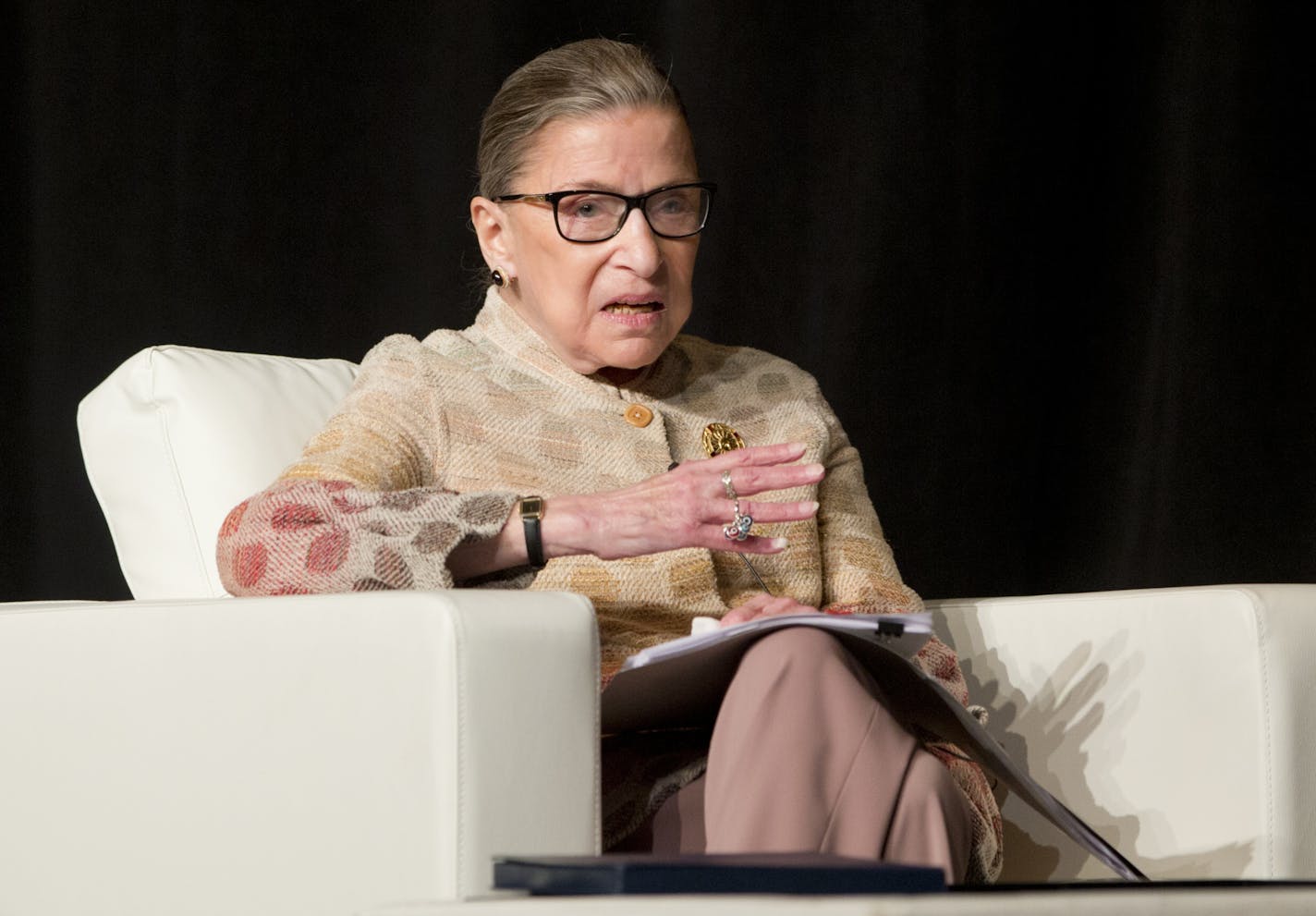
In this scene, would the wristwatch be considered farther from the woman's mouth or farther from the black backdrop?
the black backdrop

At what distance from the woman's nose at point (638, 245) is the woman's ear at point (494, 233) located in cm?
15

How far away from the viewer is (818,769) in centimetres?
120

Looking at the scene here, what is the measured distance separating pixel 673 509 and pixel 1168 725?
0.58 metres

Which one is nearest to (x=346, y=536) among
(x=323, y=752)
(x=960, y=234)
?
(x=323, y=752)

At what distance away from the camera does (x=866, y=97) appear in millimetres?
2600

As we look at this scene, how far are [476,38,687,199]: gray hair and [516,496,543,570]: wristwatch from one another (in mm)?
466

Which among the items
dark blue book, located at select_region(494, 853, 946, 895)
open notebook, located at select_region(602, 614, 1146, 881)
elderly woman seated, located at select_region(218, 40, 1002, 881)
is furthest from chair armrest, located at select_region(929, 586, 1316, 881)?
dark blue book, located at select_region(494, 853, 946, 895)

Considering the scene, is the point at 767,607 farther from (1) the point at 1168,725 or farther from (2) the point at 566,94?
(2) the point at 566,94

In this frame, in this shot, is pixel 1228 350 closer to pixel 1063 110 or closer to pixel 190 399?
pixel 1063 110

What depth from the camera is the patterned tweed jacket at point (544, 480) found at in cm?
141

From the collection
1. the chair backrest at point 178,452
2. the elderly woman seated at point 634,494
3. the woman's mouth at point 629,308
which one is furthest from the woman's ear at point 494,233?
the chair backrest at point 178,452

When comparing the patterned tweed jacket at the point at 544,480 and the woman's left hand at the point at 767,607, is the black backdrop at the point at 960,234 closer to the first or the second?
the patterned tweed jacket at the point at 544,480

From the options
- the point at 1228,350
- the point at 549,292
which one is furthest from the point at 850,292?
the point at 549,292

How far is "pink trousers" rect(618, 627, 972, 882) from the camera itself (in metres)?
1.18
